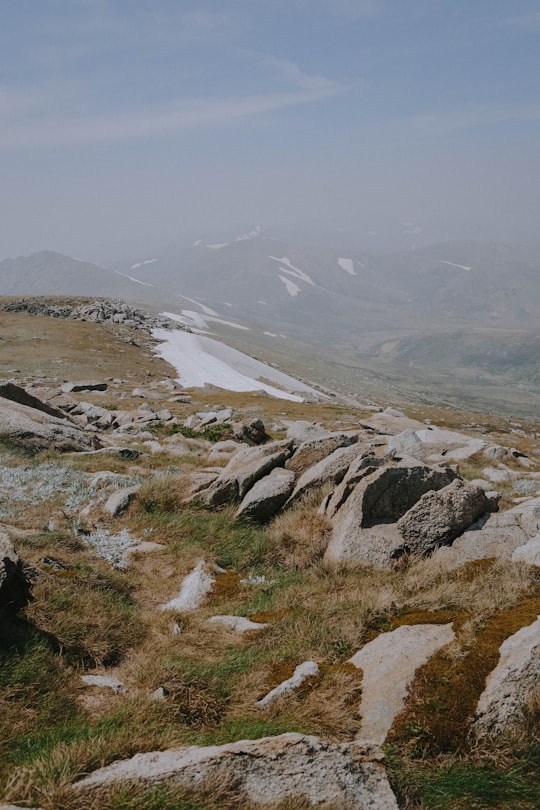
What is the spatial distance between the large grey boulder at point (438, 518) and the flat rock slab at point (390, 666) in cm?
346

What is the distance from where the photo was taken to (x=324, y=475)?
1377 centimetres

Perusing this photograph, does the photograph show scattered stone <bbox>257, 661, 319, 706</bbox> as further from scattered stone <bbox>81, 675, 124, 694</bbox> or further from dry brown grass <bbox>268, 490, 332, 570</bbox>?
dry brown grass <bbox>268, 490, 332, 570</bbox>

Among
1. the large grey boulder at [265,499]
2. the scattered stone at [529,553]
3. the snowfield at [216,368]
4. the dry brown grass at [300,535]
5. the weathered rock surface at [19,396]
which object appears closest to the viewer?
the scattered stone at [529,553]

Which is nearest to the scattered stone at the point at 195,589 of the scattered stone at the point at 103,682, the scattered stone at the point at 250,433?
the scattered stone at the point at 103,682

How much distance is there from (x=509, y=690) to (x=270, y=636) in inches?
147

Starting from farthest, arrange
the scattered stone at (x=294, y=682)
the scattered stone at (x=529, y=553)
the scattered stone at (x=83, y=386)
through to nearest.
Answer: the scattered stone at (x=83, y=386), the scattered stone at (x=529, y=553), the scattered stone at (x=294, y=682)

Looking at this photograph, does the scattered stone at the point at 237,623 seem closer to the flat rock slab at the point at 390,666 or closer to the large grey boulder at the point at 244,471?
the flat rock slab at the point at 390,666

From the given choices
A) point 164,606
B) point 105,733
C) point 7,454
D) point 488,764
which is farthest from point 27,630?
point 7,454

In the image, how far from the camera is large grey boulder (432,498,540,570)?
1002 cm

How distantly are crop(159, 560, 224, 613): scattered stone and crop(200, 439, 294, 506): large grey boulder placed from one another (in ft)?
9.99

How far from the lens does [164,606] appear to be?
388 inches

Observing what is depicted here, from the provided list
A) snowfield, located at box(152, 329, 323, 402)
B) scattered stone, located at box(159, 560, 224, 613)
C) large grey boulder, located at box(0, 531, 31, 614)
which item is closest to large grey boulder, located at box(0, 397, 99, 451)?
scattered stone, located at box(159, 560, 224, 613)

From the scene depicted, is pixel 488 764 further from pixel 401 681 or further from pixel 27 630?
pixel 27 630

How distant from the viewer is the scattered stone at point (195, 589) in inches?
389
